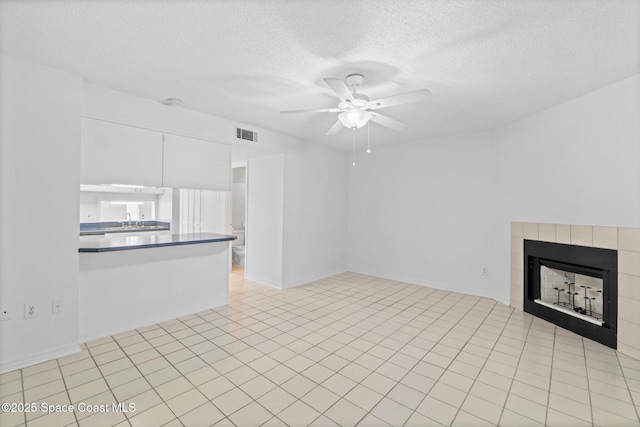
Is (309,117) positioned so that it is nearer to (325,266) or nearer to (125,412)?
(325,266)

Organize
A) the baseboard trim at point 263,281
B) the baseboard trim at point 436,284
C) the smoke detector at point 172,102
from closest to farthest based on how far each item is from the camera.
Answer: the smoke detector at point 172,102 < the baseboard trim at point 436,284 < the baseboard trim at point 263,281

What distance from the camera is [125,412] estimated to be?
188cm

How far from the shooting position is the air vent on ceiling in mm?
4147

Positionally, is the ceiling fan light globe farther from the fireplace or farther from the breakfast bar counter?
the fireplace

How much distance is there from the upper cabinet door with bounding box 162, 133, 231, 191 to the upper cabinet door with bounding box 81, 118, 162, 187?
0.41 ft

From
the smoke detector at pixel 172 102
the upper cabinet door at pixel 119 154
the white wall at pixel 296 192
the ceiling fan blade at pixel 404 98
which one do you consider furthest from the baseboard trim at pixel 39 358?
the ceiling fan blade at pixel 404 98

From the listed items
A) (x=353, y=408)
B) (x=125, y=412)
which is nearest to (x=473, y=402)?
(x=353, y=408)

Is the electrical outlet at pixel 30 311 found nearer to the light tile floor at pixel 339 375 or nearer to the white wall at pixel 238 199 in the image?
the light tile floor at pixel 339 375

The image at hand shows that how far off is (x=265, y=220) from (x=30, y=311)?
3.19 meters

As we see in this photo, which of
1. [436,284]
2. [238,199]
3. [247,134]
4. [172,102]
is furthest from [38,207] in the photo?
[238,199]

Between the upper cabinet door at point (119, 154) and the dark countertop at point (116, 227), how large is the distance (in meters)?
0.66

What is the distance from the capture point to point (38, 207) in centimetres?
249

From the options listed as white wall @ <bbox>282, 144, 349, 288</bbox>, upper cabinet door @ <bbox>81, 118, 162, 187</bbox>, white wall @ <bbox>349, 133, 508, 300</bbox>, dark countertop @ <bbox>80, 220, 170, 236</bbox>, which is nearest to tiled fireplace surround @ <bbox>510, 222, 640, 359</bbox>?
white wall @ <bbox>349, 133, 508, 300</bbox>

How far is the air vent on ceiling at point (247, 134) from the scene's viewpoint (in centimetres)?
415
